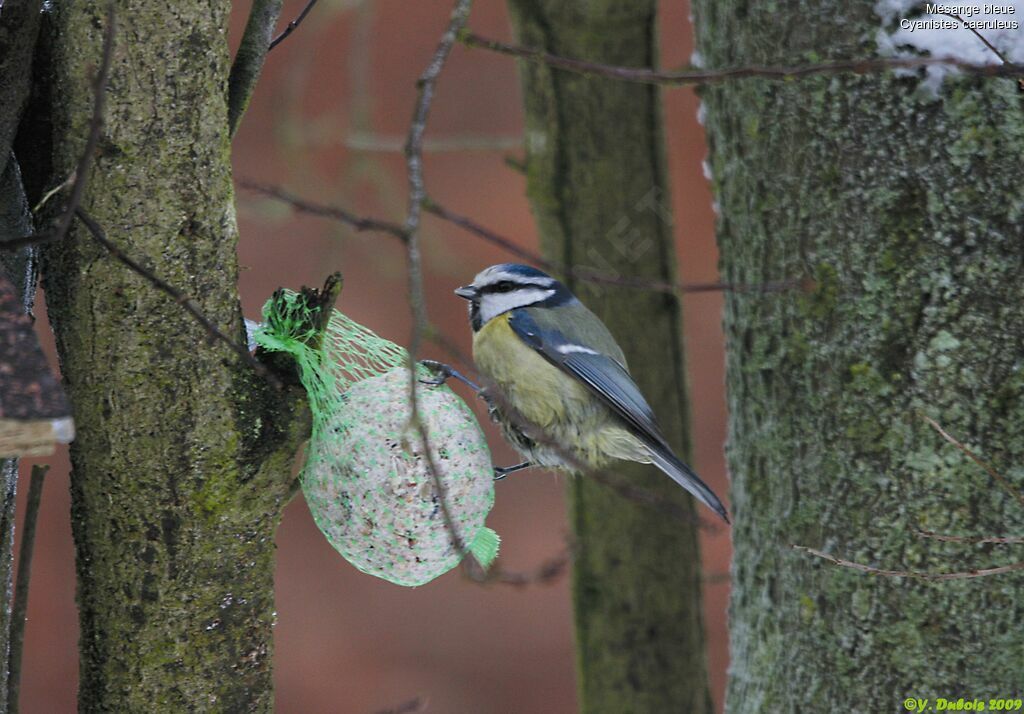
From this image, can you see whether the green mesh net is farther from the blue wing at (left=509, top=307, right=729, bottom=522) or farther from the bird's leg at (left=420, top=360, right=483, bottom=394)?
the blue wing at (left=509, top=307, right=729, bottom=522)

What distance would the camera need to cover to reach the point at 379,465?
1.44 metres

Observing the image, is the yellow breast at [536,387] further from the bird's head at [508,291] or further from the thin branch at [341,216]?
the thin branch at [341,216]

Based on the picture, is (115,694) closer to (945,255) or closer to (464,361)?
(464,361)

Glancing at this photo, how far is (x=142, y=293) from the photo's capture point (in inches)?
48.8

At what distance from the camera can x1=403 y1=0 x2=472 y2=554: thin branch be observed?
85cm

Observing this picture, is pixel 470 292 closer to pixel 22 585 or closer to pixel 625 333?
pixel 625 333

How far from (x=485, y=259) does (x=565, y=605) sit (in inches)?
79.2

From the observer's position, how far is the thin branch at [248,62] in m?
1.41

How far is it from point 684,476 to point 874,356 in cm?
37

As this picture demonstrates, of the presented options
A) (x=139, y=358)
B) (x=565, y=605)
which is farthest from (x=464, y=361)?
(x=565, y=605)

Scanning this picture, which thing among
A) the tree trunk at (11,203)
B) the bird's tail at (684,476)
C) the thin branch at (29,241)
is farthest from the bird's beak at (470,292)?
the thin branch at (29,241)

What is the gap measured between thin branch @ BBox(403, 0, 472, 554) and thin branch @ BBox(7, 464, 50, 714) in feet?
1.61

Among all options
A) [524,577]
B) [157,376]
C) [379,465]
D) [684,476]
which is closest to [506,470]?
[684,476]

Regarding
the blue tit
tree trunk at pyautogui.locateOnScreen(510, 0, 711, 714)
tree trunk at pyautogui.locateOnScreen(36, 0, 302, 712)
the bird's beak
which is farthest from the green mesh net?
tree trunk at pyautogui.locateOnScreen(510, 0, 711, 714)
